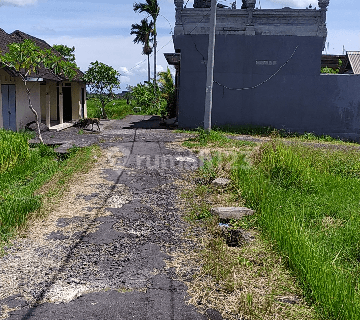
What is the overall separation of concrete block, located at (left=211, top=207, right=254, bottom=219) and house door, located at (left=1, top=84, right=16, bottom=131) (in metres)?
12.3

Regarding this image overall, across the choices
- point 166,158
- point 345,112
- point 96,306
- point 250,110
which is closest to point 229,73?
point 250,110

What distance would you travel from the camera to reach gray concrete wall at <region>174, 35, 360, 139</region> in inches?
763

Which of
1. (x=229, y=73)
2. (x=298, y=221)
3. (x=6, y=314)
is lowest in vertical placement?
(x=6, y=314)

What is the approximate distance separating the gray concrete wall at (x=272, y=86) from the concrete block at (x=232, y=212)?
527 inches

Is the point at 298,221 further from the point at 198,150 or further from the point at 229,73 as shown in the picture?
the point at 229,73

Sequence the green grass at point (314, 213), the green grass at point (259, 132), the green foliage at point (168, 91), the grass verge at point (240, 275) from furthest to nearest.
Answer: the green foliage at point (168, 91)
the green grass at point (259, 132)
the green grass at point (314, 213)
the grass verge at point (240, 275)

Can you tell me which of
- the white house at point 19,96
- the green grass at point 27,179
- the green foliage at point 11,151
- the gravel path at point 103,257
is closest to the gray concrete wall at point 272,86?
the white house at point 19,96

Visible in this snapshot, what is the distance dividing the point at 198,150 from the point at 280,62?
859cm

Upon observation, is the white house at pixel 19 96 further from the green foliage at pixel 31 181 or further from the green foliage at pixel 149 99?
the green foliage at pixel 149 99

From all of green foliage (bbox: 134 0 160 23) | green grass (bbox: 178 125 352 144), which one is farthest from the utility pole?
green foliage (bbox: 134 0 160 23)

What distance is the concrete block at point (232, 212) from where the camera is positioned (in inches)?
264

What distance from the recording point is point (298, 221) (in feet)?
19.3

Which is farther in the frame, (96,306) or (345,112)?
(345,112)

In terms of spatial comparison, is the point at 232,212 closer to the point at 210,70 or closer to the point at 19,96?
the point at 210,70
